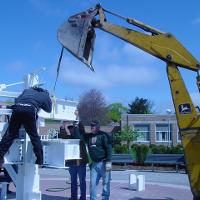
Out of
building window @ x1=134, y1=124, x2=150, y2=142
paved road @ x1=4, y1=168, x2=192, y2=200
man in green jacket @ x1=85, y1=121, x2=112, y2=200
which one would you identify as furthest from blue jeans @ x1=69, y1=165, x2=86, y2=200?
building window @ x1=134, y1=124, x2=150, y2=142

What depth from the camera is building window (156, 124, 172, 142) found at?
6116 centimetres

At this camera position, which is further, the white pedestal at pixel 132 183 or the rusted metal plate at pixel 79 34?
the white pedestal at pixel 132 183

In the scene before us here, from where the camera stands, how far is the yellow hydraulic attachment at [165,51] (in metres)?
8.59

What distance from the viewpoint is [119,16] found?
923 cm

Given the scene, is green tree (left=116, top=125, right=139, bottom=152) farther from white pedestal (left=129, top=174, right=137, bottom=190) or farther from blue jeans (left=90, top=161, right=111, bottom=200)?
blue jeans (left=90, top=161, right=111, bottom=200)

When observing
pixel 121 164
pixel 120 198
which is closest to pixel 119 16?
pixel 120 198

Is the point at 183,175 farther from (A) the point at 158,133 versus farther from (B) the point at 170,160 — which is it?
(A) the point at 158,133

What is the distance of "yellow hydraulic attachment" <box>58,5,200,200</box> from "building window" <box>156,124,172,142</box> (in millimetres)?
52512

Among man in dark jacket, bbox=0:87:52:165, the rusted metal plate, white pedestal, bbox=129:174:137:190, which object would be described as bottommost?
white pedestal, bbox=129:174:137:190

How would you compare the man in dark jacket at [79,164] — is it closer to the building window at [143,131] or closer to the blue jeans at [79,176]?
the blue jeans at [79,176]

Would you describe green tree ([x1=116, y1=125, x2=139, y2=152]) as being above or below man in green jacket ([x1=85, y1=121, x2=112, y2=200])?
above

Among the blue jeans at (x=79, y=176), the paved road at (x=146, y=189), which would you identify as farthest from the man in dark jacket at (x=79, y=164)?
the paved road at (x=146, y=189)

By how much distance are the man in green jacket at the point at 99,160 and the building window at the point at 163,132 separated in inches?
A: 2020

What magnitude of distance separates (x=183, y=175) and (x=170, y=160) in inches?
108
